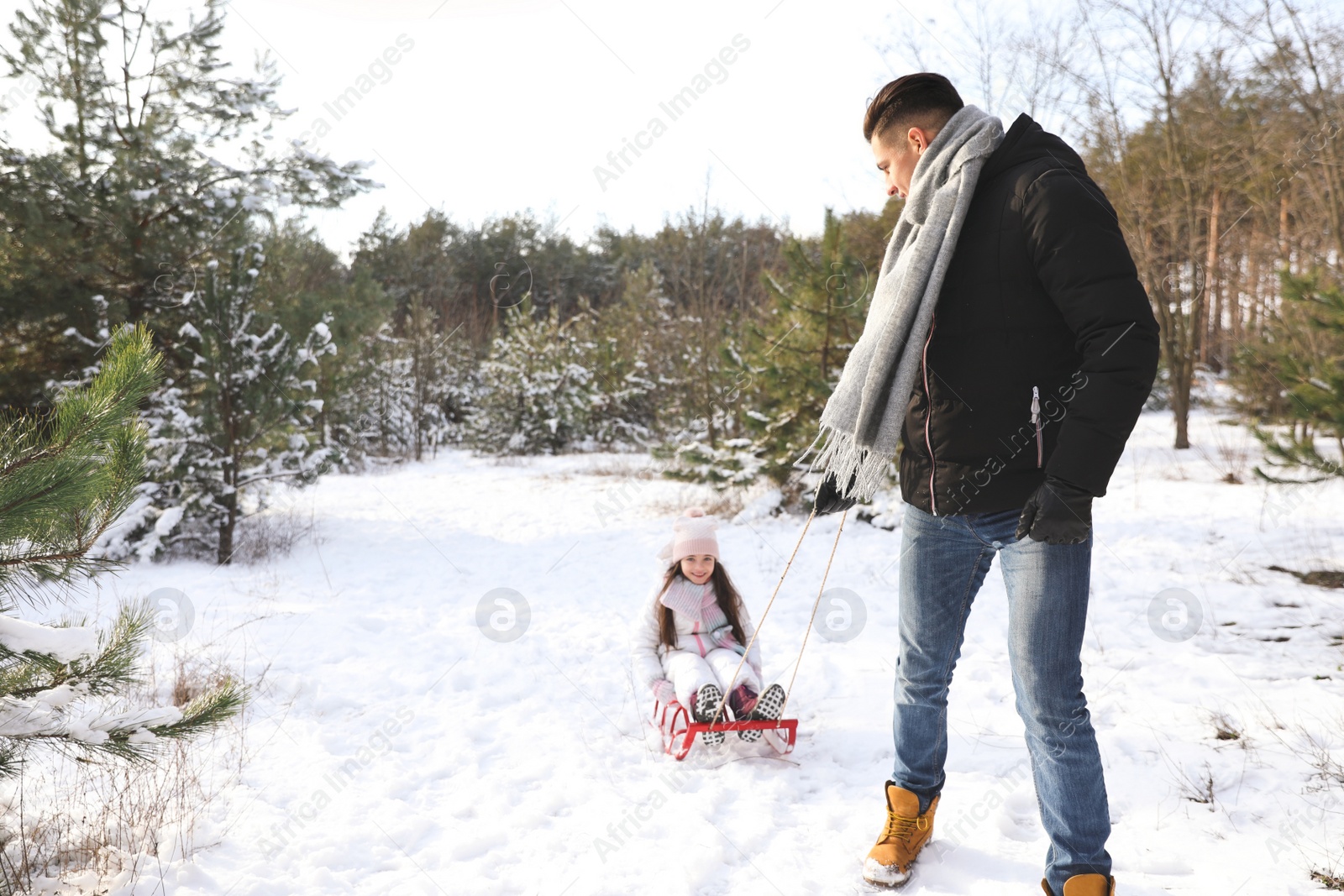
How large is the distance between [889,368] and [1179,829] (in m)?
1.66

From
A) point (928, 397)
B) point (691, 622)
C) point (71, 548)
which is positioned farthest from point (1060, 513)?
point (71, 548)

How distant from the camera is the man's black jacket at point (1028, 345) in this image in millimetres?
1609

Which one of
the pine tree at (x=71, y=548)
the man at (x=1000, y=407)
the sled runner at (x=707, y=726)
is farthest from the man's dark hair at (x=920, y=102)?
the pine tree at (x=71, y=548)

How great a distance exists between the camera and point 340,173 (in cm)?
789

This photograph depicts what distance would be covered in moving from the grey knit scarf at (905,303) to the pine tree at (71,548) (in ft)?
5.85

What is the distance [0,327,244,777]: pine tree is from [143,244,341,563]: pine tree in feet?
17.2

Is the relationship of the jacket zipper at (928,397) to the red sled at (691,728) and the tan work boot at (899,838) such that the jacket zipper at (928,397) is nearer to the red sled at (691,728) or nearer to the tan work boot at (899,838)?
the tan work boot at (899,838)

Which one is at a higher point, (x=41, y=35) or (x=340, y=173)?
(x=41, y=35)

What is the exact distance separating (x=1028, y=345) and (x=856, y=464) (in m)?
0.57

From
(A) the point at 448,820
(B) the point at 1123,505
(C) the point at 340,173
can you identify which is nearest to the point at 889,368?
(A) the point at 448,820

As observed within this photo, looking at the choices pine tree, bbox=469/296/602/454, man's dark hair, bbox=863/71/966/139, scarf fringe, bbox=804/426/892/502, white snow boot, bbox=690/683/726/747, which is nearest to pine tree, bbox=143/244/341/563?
white snow boot, bbox=690/683/726/747

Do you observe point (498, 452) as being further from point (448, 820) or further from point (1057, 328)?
point (1057, 328)

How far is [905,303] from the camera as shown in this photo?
6.53ft

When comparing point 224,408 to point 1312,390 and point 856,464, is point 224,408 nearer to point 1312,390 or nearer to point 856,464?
point 856,464
